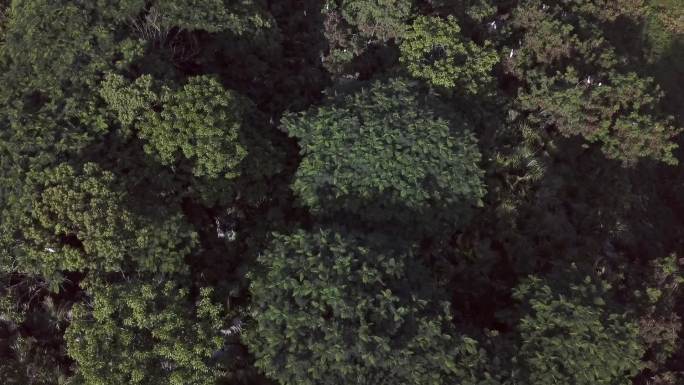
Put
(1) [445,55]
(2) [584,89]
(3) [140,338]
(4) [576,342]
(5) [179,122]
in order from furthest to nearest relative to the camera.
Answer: (2) [584,89]
(1) [445,55]
(5) [179,122]
(4) [576,342]
(3) [140,338]

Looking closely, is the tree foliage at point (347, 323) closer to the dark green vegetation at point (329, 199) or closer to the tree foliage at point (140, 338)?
the dark green vegetation at point (329, 199)

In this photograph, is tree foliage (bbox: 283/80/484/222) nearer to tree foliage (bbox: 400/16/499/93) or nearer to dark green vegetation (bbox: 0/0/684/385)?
dark green vegetation (bbox: 0/0/684/385)

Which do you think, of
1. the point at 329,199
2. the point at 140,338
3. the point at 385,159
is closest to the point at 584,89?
the point at 385,159

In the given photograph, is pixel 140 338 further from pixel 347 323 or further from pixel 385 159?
pixel 385 159

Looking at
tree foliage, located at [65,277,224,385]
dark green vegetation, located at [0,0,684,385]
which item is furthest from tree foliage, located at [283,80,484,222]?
→ tree foliage, located at [65,277,224,385]

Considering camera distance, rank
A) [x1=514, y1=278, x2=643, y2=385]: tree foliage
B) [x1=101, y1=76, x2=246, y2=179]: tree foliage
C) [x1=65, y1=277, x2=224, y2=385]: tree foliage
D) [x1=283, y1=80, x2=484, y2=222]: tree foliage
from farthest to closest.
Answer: [x1=283, y1=80, x2=484, y2=222]: tree foliage, [x1=101, y1=76, x2=246, y2=179]: tree foliage, [x1=514, y1=278, x2=643, y2=385]: tree foliage, [x1=65, y1=277, x2=224, y2=385]: tree foliage

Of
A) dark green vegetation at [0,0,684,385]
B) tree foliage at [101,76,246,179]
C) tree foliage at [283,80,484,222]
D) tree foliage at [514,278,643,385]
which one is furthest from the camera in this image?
tree foliage at [283,80,484,222]

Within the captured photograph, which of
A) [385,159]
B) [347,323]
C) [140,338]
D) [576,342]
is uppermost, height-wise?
[385,159]

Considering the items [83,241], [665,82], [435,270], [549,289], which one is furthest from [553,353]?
[665,82]

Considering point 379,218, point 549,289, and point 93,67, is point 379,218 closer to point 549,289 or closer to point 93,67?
point 549,289

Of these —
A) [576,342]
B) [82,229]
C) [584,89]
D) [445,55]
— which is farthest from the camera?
[584,89]
